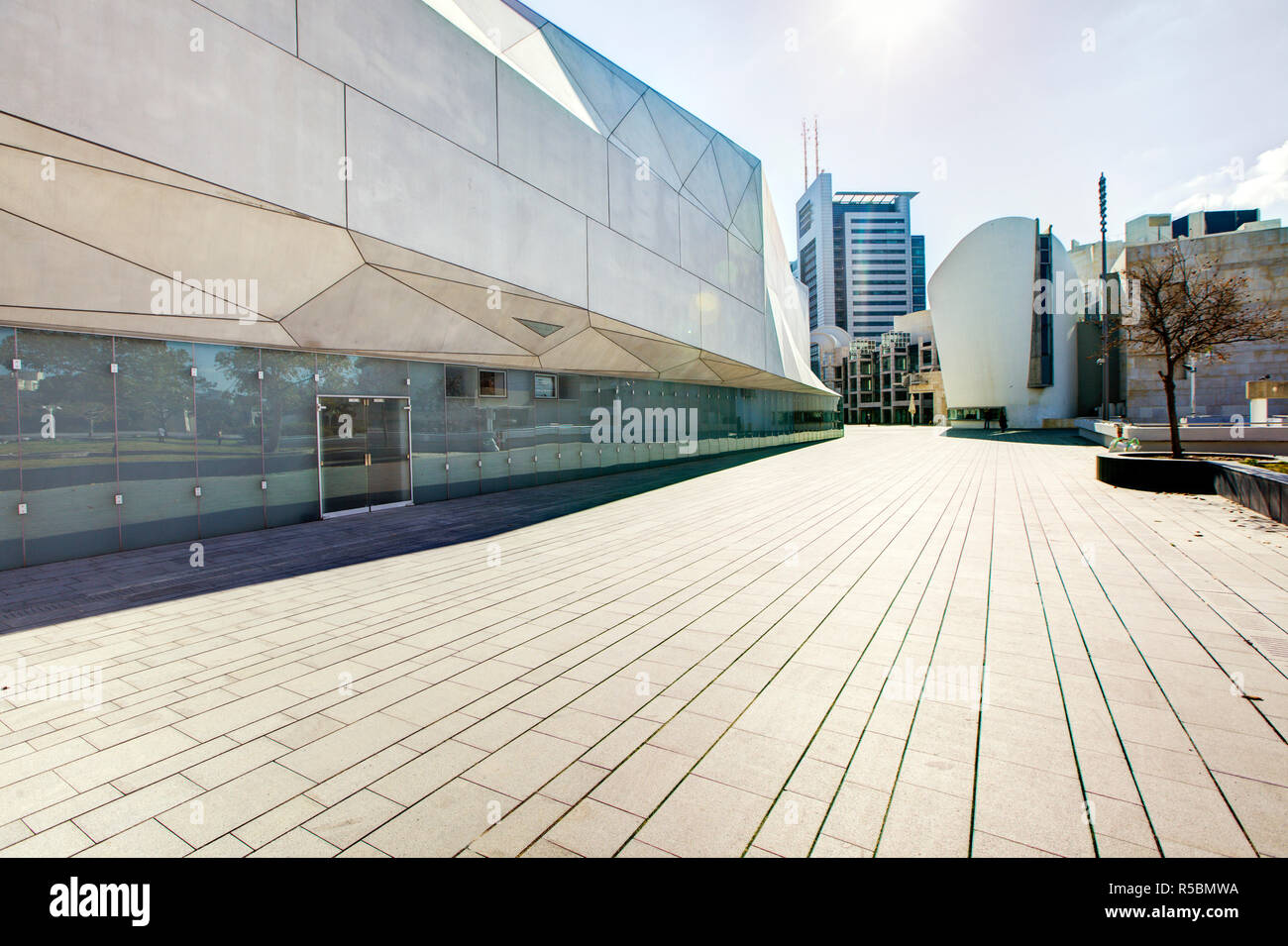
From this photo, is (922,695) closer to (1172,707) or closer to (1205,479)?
(1172,707)

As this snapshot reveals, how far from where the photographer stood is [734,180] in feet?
76.6

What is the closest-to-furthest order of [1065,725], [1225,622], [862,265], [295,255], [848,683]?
[1065,725]
[848,683]
[1225,622]
[295,255]
[862,265]

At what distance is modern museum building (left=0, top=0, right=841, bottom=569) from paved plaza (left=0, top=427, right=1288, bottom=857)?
2265mm

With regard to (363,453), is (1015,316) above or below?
above

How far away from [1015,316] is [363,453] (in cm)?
5537

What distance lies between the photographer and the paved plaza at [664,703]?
2613 mm

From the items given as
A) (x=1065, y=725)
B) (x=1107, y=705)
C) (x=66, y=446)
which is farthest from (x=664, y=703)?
(x=66, y=446)

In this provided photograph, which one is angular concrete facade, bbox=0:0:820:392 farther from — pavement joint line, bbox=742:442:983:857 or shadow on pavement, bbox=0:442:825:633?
pavement joint line, bbox=742:442:983:857

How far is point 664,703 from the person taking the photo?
379cm

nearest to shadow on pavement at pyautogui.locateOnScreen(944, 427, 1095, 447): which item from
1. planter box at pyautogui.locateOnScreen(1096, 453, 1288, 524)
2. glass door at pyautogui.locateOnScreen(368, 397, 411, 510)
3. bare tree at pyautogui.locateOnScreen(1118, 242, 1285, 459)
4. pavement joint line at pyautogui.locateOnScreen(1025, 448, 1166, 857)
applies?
bare tree at pyautogui.locateOnScreen(1118, 242, 1285, 459)

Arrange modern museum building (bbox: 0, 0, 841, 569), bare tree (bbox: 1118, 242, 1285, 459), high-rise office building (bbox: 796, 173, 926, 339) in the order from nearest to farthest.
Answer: modern museum building (bbox: 0, 0, 841, 569)
bare tree (bbox: 1118, 242, 1285, 459)
high-rise office building (bbox: 796, 173, 926, 339)

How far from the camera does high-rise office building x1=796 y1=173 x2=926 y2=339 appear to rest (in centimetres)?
14488

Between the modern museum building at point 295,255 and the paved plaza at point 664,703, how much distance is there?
7.43 ft

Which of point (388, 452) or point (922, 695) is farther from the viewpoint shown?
point (388, 452)
